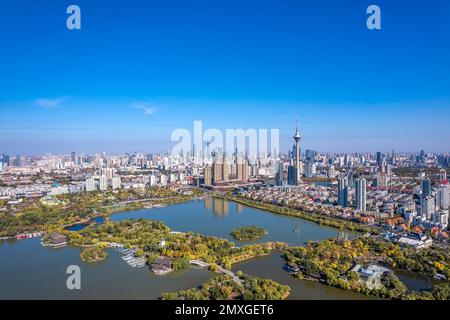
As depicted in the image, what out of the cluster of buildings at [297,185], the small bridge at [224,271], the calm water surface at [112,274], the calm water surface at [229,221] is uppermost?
the cluster of buildings at [297,185]

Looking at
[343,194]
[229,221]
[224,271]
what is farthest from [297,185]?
[224,271]

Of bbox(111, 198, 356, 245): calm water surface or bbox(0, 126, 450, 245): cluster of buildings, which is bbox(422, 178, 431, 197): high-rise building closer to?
bbox(0, 126, 450, 245): cluster of buildings

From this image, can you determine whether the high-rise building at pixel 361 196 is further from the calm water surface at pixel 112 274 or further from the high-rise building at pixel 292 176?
the high-rise building at pixel 292 176

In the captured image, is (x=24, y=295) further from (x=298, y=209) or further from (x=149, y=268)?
(x=298, y=209)

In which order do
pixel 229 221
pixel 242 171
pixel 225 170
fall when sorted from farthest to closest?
pixel 242 171, pixel 225 170, pixel 229 221

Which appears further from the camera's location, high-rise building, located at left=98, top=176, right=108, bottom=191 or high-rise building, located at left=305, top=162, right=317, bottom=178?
high-rise building, located at left=305, top=162, right=317, bottom=178

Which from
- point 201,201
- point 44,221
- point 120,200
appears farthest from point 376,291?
point 120,200

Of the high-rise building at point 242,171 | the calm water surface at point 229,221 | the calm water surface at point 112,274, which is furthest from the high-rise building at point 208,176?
Answer: the calm water surface at point 112,274

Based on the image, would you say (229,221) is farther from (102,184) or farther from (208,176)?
(102,184)

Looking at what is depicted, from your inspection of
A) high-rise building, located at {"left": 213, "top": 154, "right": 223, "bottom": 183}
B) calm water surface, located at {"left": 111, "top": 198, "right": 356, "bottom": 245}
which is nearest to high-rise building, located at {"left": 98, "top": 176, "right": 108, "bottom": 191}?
calm water surface, located at {"left": 111, "top": 198, "right": 356, "bottom": 245}

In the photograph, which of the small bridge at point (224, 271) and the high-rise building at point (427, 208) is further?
the high-rise building at point (427, 208)

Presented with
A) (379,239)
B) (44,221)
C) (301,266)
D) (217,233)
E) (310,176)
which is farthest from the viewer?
(310,176)
